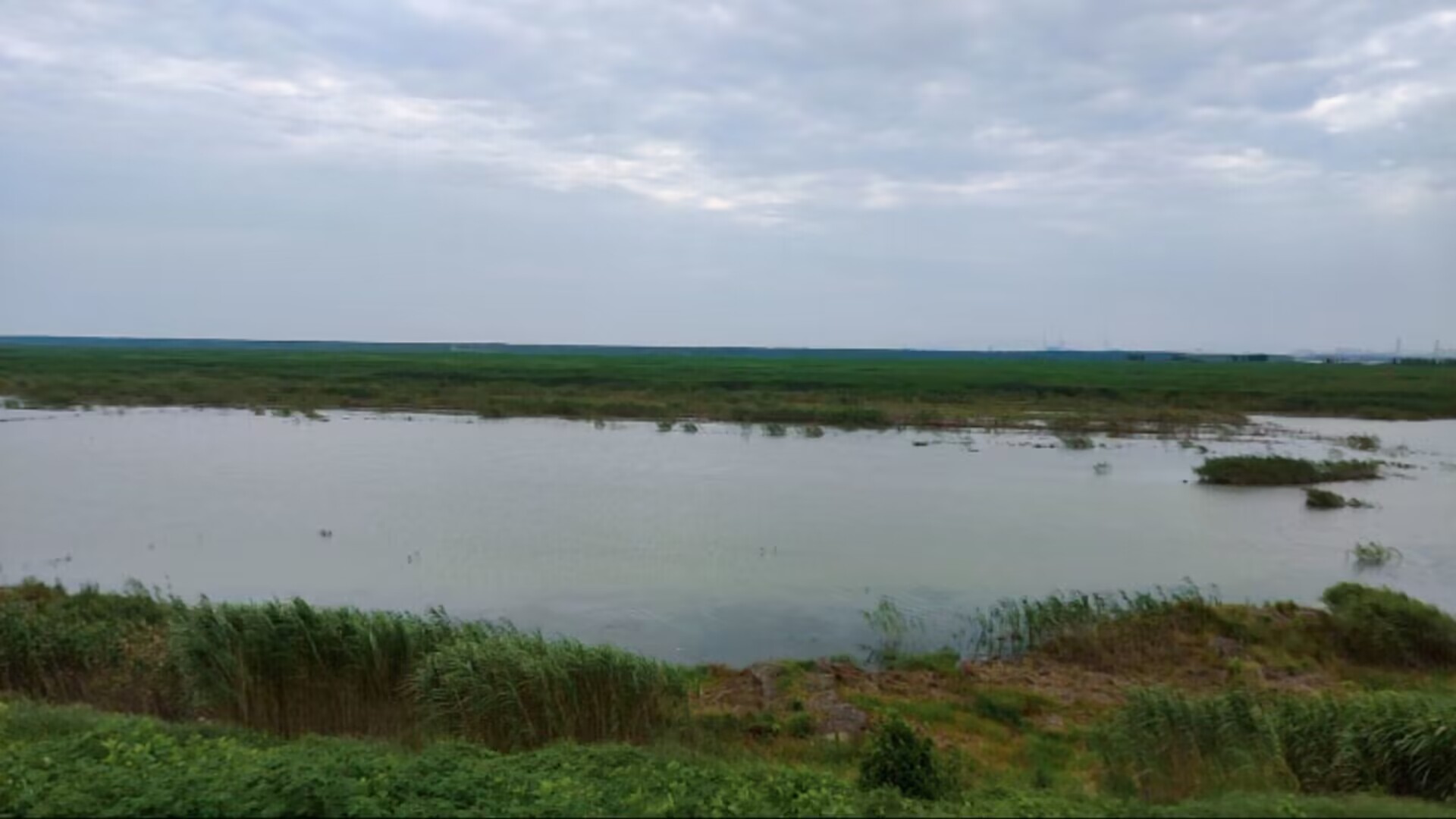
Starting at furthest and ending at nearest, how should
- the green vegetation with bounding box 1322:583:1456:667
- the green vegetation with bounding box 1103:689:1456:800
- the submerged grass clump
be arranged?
the submerged grass clump, the green vegetation with bounding box 1322:583:1456:667, the green vegetation with bounding box 1103:689:1456:800

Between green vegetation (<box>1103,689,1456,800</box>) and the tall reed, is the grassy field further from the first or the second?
green vegetation (<box>1103,689,1456,800</box>)

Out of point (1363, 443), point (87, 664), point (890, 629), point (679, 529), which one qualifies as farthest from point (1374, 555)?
point (87, 664)

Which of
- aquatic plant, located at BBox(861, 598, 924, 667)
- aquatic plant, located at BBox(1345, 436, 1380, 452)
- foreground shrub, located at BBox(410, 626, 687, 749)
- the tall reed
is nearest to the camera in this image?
foreground shrub, located at BBox(410, 626, 687, 749)

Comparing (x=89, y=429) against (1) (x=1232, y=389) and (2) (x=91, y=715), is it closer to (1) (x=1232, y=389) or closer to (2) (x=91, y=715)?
(2) (x=91, y=715)

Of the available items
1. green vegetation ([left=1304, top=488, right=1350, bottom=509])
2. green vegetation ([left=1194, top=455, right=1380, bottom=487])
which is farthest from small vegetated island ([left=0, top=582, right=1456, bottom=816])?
green vegetation ([left=1194, top=455, right=1380, bottom=487])

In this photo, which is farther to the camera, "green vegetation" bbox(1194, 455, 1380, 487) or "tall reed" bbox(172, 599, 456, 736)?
"green vegetation" bbox(1194, 455, 1380, 487)

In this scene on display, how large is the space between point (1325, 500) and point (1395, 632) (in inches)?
419

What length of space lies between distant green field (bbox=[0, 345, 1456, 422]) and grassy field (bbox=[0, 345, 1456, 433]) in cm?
10

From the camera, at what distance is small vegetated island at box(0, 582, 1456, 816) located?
5086mm

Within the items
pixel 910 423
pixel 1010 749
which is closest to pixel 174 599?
pixel 1010 749

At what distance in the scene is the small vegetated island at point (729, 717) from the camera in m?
5.09

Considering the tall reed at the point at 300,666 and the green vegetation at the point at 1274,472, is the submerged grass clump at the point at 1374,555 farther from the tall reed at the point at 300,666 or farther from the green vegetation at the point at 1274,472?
the tall reed at the point at 300,666

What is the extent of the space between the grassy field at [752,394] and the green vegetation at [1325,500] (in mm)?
14070

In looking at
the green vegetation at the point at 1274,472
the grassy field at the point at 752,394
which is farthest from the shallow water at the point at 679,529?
the grassy field at the point at 752,394
